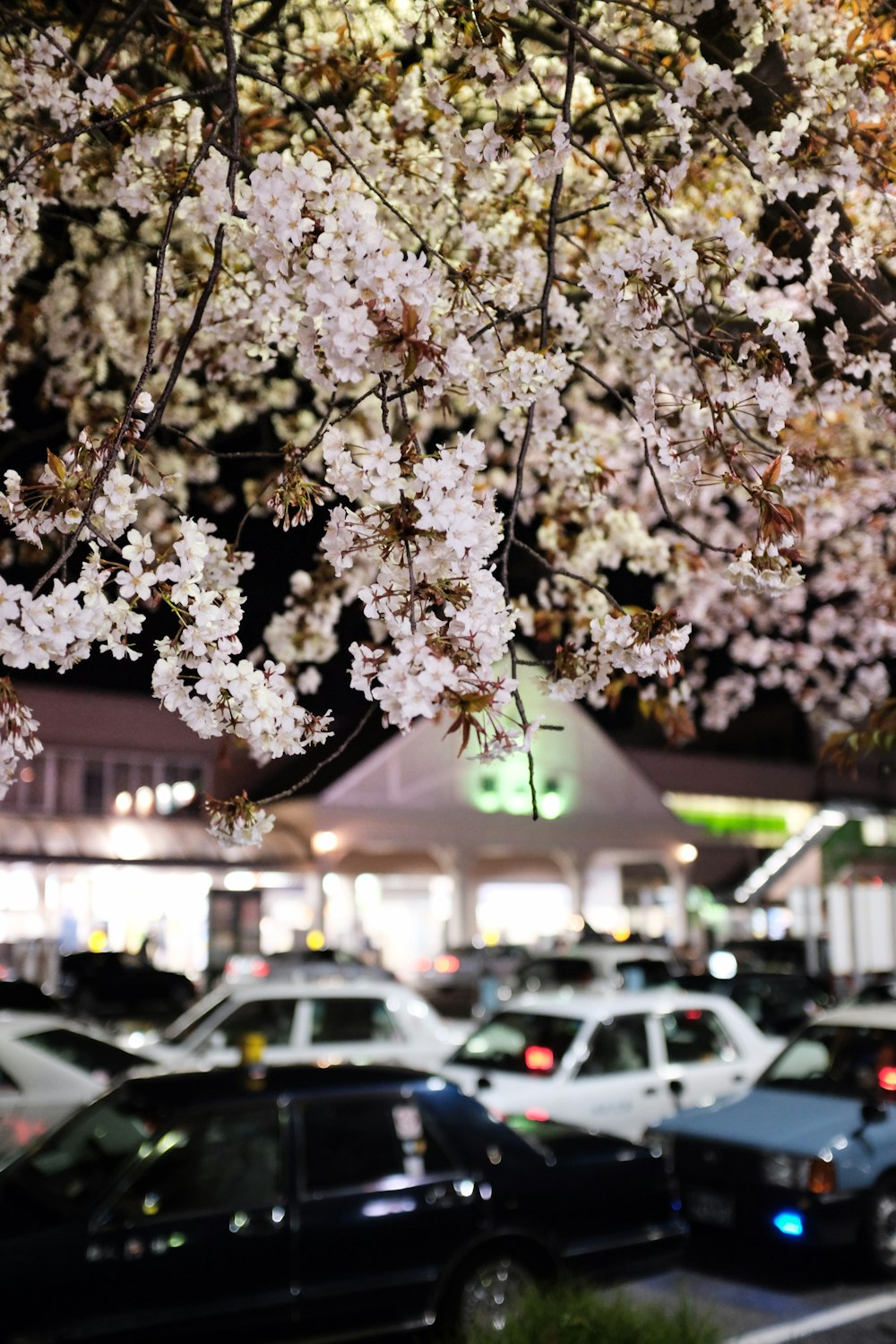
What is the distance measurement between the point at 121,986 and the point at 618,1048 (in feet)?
61.3

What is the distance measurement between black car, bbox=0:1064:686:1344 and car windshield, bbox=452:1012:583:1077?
2858 mm

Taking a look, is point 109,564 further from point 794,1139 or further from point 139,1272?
point 794,1139

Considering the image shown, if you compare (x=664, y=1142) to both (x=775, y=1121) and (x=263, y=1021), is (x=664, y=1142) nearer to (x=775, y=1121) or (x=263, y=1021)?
(x=775, y=1121)

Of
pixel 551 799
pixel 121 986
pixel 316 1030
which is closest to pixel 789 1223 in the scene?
pixel 316 1030

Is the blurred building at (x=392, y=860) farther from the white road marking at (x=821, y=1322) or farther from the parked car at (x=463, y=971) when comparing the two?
the white road marking at (x=821, y=1322)

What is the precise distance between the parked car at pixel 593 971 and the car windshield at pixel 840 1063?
32.4 ft

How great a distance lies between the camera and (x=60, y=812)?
30438 mm

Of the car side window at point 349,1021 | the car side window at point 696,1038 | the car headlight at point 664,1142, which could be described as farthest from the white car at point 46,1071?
the car side window at point 696,1038

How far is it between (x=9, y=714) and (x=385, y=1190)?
4004 millimetres

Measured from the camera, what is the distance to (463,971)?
27.9 meters

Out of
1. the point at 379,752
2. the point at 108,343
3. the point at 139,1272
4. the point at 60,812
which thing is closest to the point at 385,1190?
the point at 139,1272

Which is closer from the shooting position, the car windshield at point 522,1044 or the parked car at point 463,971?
the car windshield at point 522,1044

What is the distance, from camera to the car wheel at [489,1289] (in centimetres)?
643

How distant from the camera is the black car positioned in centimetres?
573
